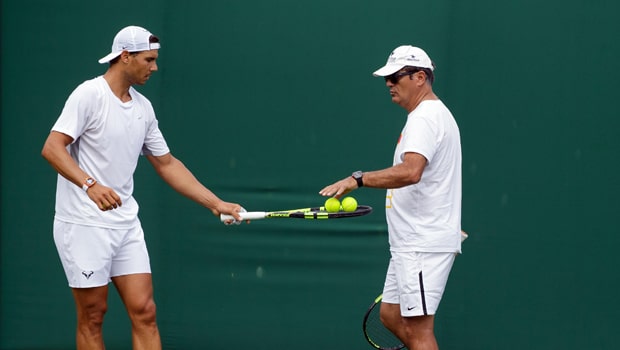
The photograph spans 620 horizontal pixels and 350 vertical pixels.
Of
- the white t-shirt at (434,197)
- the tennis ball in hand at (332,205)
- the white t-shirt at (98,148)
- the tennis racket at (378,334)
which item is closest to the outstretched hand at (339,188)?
the tennis ball in hand at (332,205)

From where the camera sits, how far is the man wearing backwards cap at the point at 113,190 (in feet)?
16.9

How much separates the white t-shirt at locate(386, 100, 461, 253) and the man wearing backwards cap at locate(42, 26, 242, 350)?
838 mm

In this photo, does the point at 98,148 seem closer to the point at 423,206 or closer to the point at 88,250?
the point at 88,250

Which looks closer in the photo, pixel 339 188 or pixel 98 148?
pixel 339 188

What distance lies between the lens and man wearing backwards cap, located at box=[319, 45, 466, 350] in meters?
5.20

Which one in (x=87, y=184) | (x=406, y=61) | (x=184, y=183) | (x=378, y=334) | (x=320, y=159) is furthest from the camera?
(x=320, y=159)

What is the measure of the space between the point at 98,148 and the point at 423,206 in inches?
61.1

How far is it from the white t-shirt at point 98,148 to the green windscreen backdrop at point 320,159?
1.16 meters

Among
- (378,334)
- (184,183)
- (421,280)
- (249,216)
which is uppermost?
(184,183)

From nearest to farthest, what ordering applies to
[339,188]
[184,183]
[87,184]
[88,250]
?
[87,184] < [339,188] < [88,250] < [184,183]

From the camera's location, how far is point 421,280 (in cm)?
522

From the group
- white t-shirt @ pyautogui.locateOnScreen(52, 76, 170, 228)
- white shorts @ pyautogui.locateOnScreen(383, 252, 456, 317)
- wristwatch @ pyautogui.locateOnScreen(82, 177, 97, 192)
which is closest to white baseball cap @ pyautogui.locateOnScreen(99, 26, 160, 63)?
white t-shirt @ pyautogui.locateOnScreen(52, 76, 170, 228)

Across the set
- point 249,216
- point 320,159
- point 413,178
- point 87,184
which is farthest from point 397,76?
point 87,184

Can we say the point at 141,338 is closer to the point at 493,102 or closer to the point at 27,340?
the point at 27,340
